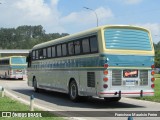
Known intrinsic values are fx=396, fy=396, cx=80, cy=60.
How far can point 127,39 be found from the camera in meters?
16.8

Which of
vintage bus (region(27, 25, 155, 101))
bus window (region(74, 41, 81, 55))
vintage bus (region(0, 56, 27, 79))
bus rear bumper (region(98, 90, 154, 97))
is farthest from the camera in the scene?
vintage bus (region(0, 56, 27, 79))

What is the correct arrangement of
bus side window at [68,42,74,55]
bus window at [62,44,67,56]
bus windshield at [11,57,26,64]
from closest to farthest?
bus side window at [68,42,74,55] → bus window at [62,44,67,56] → bus windshield at [11,57,26,64]

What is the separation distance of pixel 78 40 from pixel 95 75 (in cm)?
251

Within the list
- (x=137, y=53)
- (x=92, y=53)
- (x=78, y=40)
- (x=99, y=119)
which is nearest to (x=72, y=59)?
(x=78, y=40)

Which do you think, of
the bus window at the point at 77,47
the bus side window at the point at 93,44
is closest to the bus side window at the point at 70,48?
the bus window at the point at 77,47

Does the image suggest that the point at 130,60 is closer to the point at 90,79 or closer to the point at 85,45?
the point at 90,79

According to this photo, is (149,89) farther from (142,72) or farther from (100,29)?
(100,29)

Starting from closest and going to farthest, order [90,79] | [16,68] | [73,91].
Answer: [90,79] → [73,91] → [16,68]

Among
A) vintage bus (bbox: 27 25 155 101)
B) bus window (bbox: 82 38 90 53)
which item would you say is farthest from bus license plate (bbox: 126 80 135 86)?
bus window (bbox: 82 38 90 53)

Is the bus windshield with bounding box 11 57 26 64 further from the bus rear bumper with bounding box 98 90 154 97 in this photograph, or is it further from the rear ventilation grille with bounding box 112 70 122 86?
the rear ventilation grille with bounding box 112 70 122 86

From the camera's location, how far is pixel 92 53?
55.1ft

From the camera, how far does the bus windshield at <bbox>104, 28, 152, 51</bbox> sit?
646 inches

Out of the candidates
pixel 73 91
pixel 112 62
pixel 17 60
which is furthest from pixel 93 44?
pixel 17 60

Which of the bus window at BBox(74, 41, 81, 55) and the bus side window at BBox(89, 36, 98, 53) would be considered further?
the bus window at BBox(74, 41, 81, 55)
